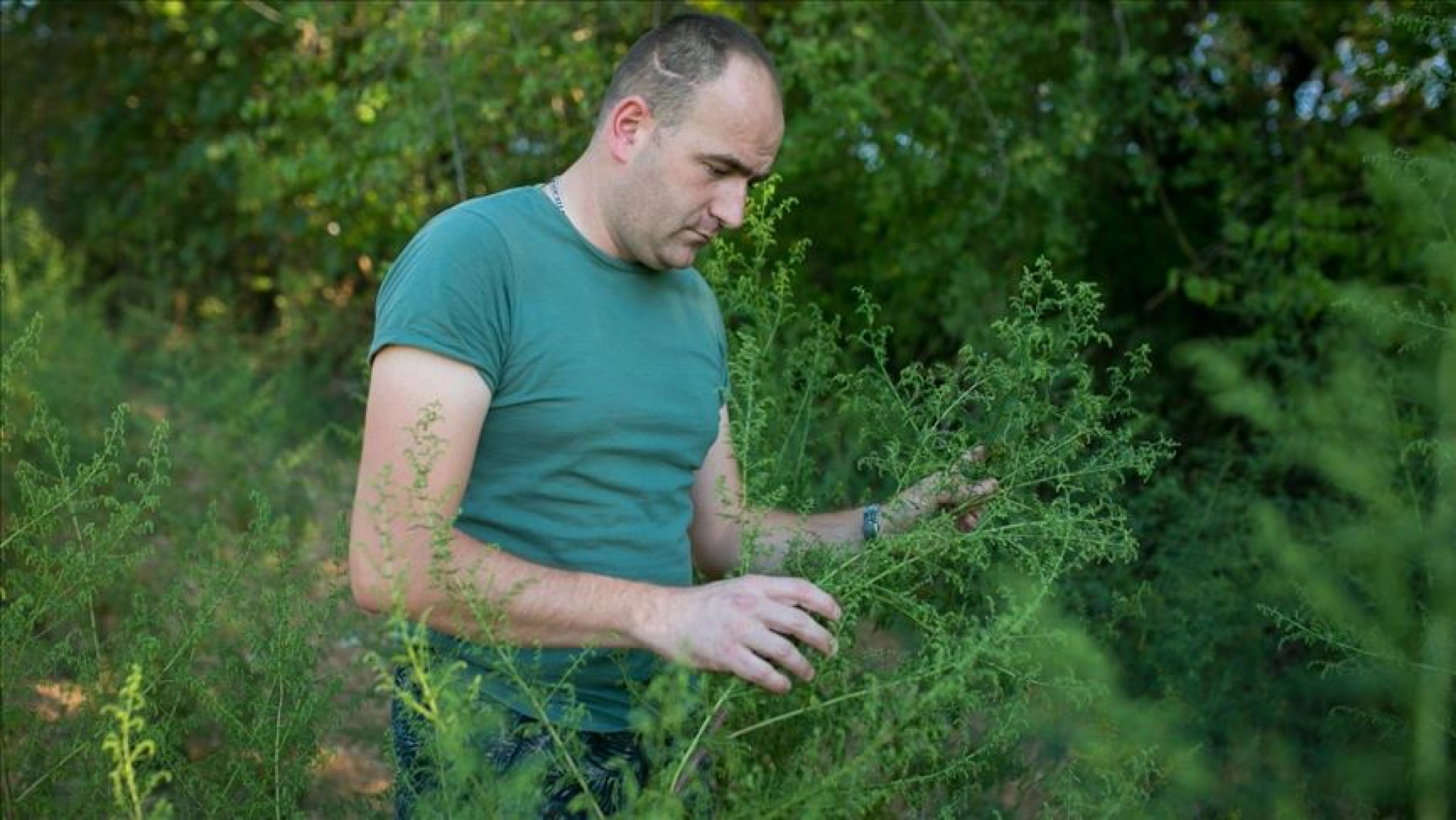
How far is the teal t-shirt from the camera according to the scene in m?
2.17

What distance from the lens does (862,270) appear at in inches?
266

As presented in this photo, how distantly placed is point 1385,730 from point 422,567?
1.86 meters

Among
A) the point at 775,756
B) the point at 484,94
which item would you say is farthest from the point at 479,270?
the point at 484,94

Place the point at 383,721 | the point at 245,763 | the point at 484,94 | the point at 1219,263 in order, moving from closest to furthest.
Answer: the point at 245,763
the point at 383,721
the point at 484,94
the point at 1219,263

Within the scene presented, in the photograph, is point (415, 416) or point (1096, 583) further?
point (1096, 583)

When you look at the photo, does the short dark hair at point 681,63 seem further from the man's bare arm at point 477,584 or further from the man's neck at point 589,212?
the man's bare arm at point 477,584

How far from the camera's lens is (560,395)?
2.26 m

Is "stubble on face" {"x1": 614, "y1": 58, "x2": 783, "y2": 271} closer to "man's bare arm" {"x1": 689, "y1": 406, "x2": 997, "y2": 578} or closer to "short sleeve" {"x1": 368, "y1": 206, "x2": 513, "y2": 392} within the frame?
"short sleeve" {"x1": 368, "y1": 206, "x2": 513, "y2": 392}

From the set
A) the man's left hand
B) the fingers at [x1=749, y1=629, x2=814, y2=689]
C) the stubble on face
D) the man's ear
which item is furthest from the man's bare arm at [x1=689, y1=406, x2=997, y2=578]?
the man's ear

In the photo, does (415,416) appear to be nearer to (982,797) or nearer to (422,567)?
(422,567)

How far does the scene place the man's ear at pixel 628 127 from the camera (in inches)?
93.4

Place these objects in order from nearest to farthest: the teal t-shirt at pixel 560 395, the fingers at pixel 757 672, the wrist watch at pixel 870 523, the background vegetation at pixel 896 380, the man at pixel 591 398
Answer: the fingers at pixel 757 672, the man at pixel 591 398, the teal t-shirt at pixel 560 395, the background vegetation at pixel 896 380, the wrist watch at pixel 870 523

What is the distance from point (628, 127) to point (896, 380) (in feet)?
14.2

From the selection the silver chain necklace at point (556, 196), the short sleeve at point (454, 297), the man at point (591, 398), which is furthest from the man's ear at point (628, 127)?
the short sleeve at point (454, 297)
